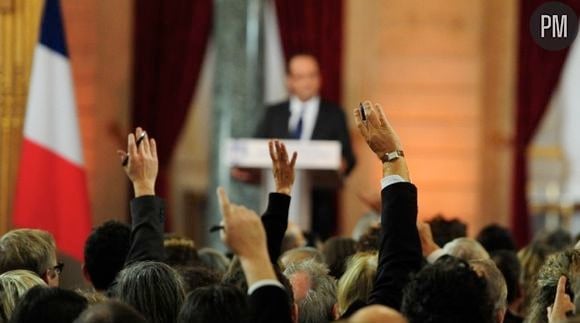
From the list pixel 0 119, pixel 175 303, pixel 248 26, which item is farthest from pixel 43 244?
pixel 248 26

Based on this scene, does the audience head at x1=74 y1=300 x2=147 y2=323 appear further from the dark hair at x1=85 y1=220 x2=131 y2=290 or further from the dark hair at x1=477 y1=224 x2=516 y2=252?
the dark hair at x1=477 y1=224 x2=516 y2=252

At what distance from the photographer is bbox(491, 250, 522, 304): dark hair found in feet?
22.9

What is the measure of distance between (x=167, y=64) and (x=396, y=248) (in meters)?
8.84

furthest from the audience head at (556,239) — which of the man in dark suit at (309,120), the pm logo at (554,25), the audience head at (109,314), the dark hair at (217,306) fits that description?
the audience head at (109,314)

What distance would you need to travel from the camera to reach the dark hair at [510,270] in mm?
6965

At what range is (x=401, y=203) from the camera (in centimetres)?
510

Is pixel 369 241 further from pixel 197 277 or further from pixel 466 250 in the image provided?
pixel 197 277

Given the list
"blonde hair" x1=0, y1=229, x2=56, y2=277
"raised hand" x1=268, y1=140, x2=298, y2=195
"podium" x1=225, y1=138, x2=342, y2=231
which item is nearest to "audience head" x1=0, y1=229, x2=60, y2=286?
"blonde hair" x1=0, y1=229, x2=56, y2=277

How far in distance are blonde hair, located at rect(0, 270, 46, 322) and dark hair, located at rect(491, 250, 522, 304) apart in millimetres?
2375

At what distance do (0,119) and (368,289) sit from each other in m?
3.26

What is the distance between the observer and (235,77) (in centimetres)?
1302

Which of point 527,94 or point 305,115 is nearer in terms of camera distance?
point 305,115

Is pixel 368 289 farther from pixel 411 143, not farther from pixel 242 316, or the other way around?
pixel 411 143

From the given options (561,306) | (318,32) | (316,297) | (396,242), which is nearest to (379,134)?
(396,242)
